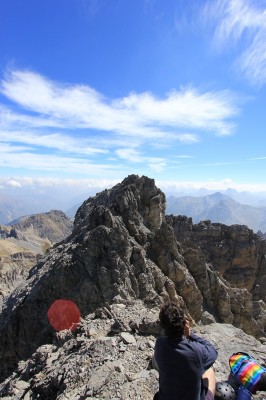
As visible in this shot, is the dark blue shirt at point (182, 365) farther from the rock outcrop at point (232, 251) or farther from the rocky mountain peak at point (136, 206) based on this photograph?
the rock outcrop at point (232, 251)

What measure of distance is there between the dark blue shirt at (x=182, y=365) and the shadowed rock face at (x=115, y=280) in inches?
748

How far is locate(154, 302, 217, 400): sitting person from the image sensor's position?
8711mm

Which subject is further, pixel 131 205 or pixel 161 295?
pixel 131 205

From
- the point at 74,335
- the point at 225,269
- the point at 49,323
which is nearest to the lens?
the point at 74,335

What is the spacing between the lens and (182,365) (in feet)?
28.6

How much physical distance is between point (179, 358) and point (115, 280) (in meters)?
26.1

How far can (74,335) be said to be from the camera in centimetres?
2273

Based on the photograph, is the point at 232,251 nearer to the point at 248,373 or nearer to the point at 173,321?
the point at 248,373

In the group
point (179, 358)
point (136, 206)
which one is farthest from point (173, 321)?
point (136, 206)

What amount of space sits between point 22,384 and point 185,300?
84.8 ft

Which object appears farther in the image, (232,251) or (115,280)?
(232,251)

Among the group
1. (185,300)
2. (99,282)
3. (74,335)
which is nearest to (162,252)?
(185,300)

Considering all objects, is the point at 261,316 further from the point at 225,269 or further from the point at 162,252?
the point at 225,269

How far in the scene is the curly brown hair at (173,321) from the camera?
8.71m
